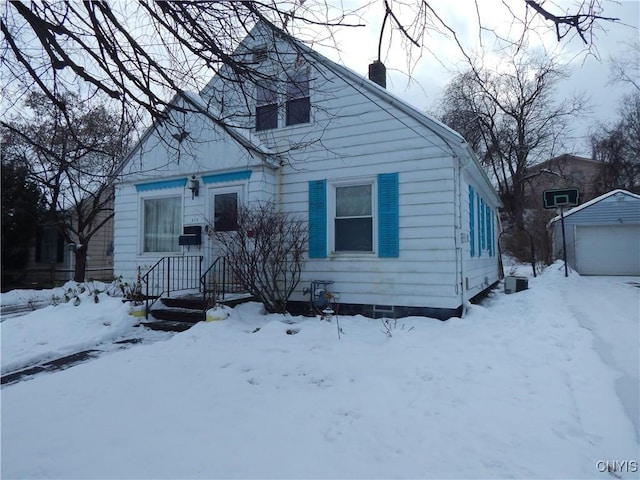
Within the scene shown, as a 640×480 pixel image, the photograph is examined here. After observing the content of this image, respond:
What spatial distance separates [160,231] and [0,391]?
5228 mm

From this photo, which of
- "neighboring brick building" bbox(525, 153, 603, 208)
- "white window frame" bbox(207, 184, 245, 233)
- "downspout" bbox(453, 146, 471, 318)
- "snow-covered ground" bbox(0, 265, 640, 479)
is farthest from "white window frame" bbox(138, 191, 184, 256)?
"neighboring brick building" bbox(525, 153, 603, 208)

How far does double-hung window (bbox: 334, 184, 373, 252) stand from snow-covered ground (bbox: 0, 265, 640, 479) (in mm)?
1918

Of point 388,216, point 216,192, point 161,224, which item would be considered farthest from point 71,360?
point 388,216

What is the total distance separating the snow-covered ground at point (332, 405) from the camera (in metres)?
2.45

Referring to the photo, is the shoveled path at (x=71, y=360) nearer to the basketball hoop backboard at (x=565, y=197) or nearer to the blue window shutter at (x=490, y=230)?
the blue window shutter at (x=490, y=230)

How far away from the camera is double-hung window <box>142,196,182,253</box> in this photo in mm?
8469

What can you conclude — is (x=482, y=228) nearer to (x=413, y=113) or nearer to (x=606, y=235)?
(x=413, y=113)

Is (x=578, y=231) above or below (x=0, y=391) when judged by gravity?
above

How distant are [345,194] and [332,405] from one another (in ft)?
16.0

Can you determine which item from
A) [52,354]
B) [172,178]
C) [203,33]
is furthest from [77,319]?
[203,33]

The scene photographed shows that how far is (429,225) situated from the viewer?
6.73m

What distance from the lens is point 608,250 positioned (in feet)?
53.1

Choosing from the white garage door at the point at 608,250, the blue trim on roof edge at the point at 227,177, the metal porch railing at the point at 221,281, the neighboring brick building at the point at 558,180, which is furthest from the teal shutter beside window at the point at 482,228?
the neighboring brick building at the point at 558,180

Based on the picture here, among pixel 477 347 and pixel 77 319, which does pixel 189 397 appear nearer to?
pixel 477 347
